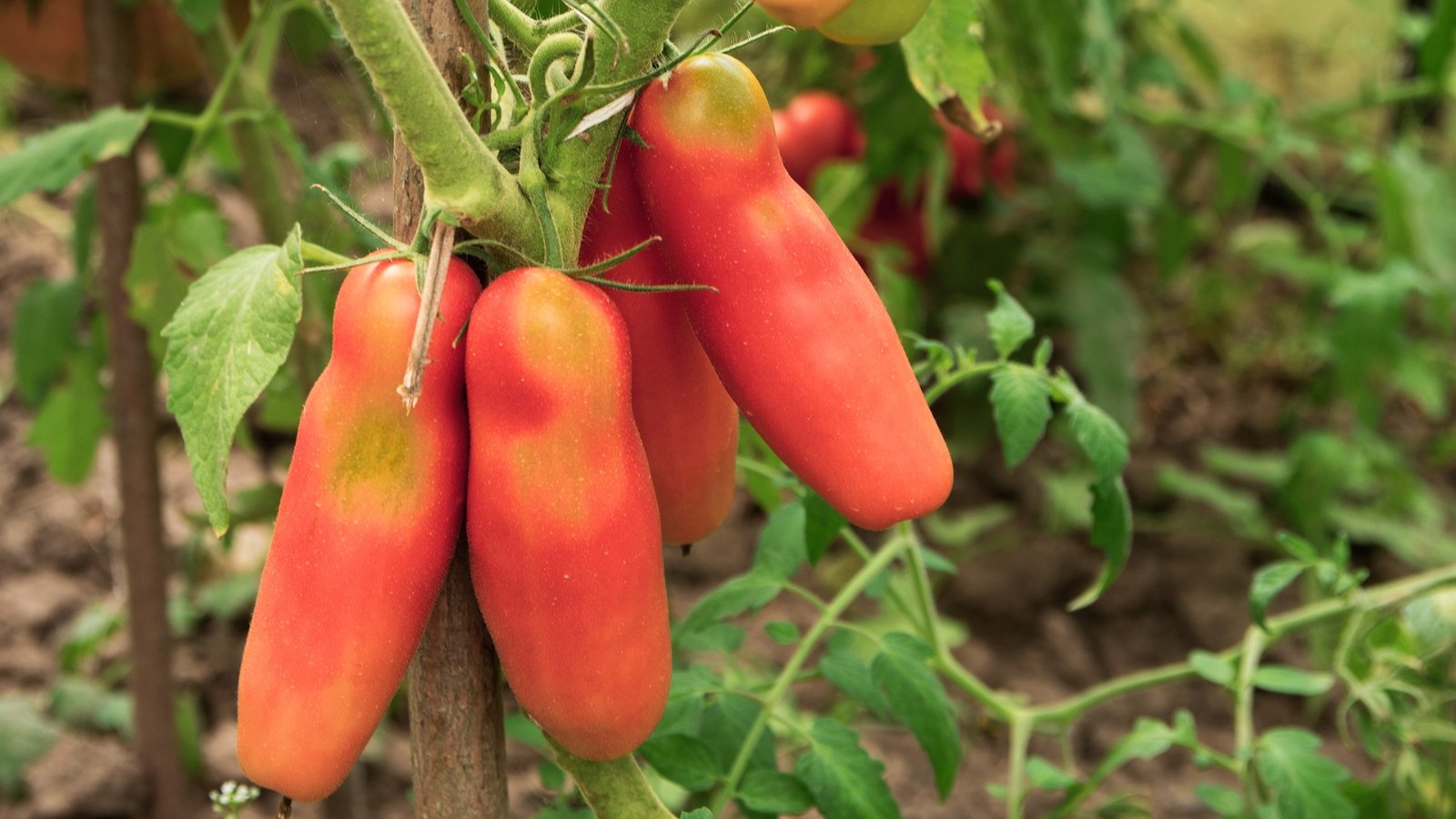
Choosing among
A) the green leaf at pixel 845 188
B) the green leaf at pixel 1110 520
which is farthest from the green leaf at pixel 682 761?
the green leaf at pixel 845 188

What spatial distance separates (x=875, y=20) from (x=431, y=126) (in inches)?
7.6

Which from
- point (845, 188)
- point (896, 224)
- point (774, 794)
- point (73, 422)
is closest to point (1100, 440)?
point (774, 794)

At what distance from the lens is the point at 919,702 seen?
33.6 inches

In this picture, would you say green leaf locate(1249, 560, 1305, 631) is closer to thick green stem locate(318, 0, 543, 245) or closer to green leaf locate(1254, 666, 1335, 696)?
green leaf locate(1254, 666, 1335, 696)

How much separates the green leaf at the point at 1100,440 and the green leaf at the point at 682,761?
0.99ft

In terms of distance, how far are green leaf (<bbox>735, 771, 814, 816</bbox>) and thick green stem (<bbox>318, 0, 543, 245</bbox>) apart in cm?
40

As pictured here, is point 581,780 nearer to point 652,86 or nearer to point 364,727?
point 364,727

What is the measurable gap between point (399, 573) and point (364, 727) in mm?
69

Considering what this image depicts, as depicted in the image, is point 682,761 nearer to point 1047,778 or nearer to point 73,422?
point 1047,778

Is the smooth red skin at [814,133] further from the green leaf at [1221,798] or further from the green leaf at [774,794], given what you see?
the green leaf at [774,794]

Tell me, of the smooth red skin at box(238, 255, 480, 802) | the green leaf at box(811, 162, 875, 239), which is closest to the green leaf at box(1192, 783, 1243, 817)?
the smooth red skin at box(238, 255, 480, 802)

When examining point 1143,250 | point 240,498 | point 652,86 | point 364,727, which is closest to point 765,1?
point 652,86

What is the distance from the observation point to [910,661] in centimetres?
86

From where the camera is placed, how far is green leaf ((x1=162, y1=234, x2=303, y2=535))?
23.7 inches
